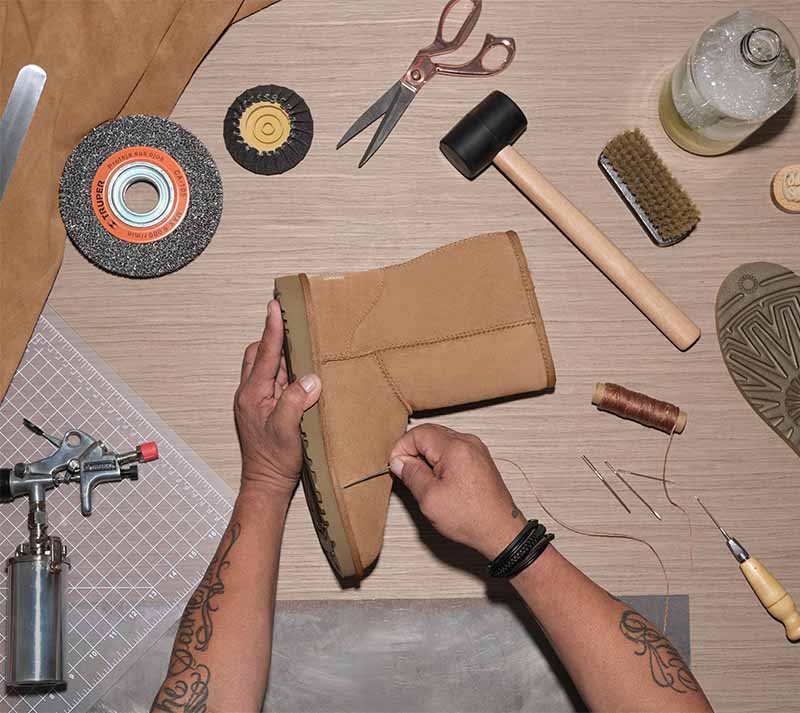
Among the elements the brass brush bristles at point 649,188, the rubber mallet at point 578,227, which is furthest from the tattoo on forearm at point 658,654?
the brass brush bristles at point 649,188

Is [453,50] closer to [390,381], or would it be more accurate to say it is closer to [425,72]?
[425,72]

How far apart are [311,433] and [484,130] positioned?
0.40 meters

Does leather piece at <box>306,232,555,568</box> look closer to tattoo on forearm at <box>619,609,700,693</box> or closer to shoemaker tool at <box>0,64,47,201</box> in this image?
tattoo on forearm at <box>619,609,700,693</box>

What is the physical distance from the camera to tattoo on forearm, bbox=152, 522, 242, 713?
0.90m

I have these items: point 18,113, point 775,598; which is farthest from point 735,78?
point 18,113

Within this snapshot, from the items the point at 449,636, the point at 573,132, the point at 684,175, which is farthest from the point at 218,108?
the point at 449,636

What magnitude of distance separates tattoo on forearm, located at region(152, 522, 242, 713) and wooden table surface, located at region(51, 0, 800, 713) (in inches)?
Answer: 3.3

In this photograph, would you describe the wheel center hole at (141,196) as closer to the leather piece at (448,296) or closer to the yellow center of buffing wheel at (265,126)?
the yellow center of buffing wheel at (265,126)

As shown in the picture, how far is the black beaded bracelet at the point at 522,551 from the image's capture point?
34.7 inches

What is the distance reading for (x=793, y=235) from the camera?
1.07 metres

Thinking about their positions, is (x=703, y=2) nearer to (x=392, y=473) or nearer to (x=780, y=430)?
(x=780, y=430)

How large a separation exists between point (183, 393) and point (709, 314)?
639 millimetres

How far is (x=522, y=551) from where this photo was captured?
2.90 feet

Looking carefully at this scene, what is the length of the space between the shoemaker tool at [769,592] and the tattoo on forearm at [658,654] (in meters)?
0.17
